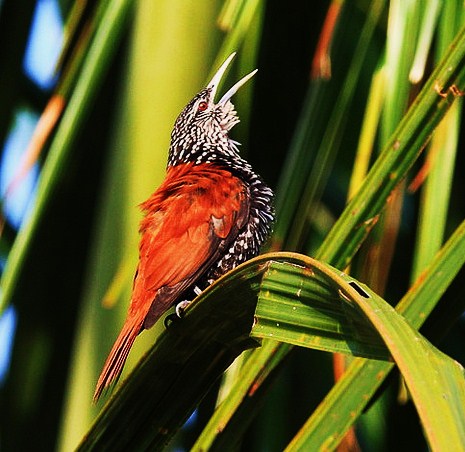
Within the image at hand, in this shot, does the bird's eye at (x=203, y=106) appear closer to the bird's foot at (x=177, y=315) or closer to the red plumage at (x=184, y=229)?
the red plumage at (x=184, y=229)

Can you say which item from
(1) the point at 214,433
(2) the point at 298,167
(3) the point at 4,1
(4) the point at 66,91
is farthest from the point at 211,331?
(3) the point at 4,1

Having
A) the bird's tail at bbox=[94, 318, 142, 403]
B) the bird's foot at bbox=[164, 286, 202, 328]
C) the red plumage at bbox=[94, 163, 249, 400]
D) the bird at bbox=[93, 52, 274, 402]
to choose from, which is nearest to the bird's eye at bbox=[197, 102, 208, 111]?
the bird at bbox=[93, 52, 274, 402]

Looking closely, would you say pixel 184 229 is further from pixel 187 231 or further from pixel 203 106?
pixel 203 106

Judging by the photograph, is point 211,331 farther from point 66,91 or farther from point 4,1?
point 4,1

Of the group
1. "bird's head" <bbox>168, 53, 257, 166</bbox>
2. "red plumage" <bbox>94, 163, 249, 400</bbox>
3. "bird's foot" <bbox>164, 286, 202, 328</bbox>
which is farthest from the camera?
"bird's head" <bbox>168, 53, 257, 166</bbox>

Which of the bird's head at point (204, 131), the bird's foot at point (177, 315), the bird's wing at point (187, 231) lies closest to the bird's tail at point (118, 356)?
the bird's foot at point (177, 315)

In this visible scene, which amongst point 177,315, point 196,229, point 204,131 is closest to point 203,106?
point 204,131

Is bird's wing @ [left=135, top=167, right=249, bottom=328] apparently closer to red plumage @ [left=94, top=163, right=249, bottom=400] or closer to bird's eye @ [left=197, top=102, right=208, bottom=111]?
red plumage @ [left=94, top=163, right=249, bottom=400]
